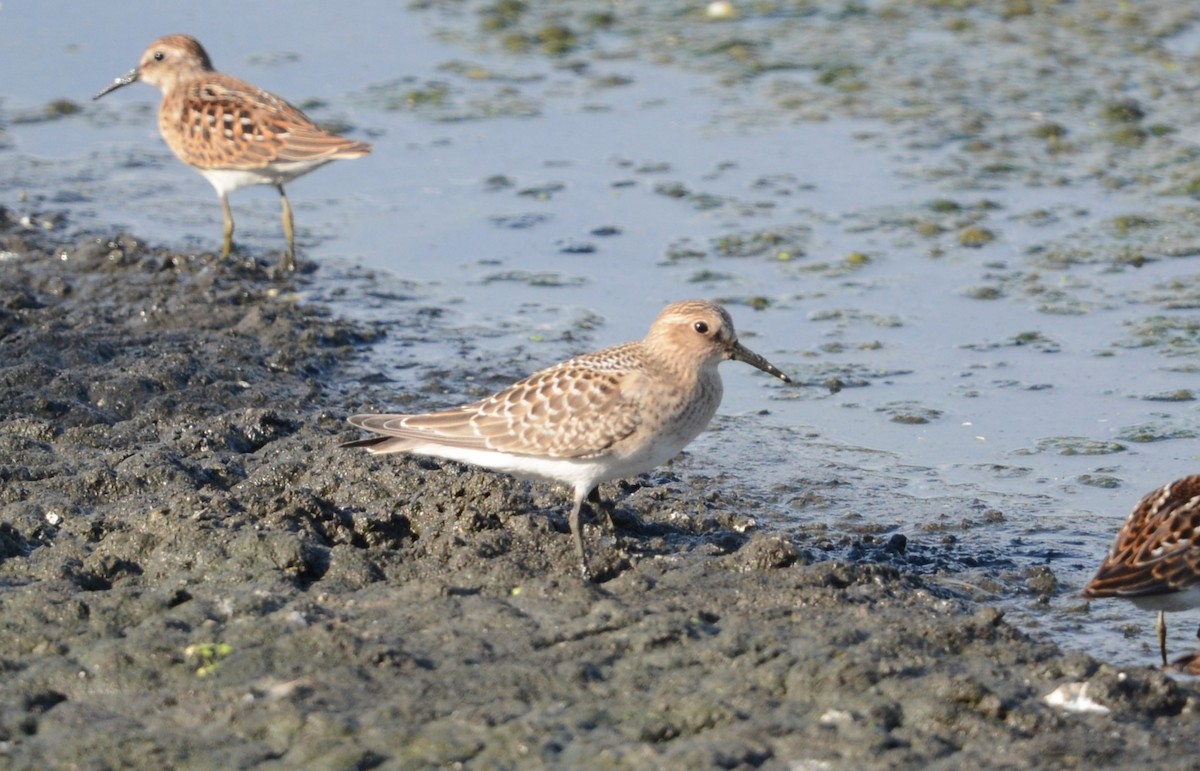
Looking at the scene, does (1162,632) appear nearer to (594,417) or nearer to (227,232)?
(594,417)

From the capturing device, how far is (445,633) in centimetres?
551

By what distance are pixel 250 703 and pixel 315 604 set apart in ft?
2.46

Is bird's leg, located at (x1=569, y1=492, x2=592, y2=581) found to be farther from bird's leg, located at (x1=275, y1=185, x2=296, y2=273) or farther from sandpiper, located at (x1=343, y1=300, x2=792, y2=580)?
bird's leg, located at (x1=275, y1=185, x2=296, y2=273)

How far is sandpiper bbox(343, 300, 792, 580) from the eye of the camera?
6512 mm

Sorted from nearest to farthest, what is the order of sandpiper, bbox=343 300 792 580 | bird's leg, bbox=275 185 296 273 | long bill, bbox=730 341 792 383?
sandpiper, bbox=343 300 792 580
long bill, bbox=730 341 792 383
bird's leg, bbox=275 185 296 273

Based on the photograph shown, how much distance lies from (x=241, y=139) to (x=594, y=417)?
5.48 meters

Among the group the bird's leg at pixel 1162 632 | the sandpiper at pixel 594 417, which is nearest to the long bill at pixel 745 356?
the sandpiper at pixel 594 417

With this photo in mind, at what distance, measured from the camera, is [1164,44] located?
1373 cm

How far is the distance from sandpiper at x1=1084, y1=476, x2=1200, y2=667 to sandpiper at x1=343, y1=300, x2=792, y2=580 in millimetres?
1732

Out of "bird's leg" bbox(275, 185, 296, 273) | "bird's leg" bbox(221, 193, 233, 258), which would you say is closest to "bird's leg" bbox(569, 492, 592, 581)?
"bird's leg" bbox(275, 185, 296, 273)

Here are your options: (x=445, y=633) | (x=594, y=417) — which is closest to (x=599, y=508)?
(x=594, y=417)

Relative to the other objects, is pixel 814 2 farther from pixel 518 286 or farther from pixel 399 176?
pixel 518 286

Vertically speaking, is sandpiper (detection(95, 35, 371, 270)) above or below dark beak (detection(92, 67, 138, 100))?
below

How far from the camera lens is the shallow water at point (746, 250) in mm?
8180
